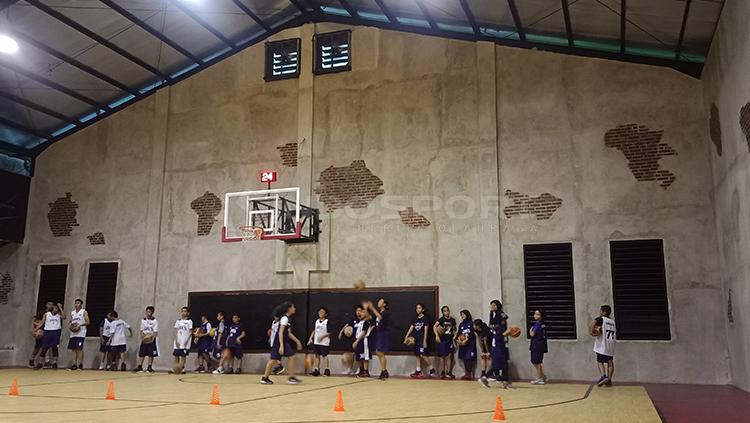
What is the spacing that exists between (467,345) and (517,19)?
7.39 meters

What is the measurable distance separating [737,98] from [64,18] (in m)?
14.0

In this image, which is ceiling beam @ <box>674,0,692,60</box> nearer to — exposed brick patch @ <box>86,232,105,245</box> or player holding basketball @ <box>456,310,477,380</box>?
player holding basketball @ <box>456,310,477,380</box>

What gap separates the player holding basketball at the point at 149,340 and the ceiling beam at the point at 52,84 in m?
6.44

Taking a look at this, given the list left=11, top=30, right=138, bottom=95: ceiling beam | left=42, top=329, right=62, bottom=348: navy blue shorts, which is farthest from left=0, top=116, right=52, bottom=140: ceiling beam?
left=42, top=329, right=62, bottom=348: navy blue shorts

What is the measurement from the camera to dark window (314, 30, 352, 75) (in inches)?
661

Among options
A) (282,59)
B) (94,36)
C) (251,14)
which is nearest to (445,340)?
(282,59)

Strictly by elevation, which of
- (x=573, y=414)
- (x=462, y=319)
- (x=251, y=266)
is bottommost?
(x=573, y=414)

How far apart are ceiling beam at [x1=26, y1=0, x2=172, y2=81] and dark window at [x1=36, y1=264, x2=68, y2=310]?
6.33m

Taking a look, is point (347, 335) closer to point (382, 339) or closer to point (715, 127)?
point (382, 339)

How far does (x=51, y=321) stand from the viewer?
16594mm

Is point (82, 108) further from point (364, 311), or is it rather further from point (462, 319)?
point (462, 319)

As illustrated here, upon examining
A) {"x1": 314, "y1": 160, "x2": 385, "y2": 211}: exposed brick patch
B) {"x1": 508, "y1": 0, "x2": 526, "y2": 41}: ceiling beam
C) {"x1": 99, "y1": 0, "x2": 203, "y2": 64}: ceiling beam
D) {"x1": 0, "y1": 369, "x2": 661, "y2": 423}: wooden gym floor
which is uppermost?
{"x1": 99, "y1": 0, "x2": 203, "y2": 64}: ceiling beam

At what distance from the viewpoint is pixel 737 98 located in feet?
34.1

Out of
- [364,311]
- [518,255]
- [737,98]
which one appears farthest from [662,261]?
[364,311]
